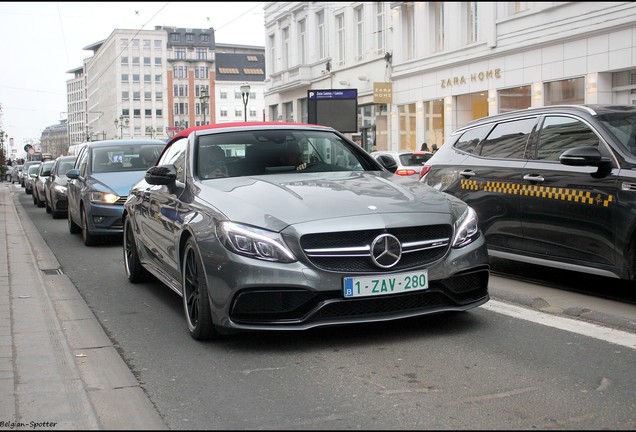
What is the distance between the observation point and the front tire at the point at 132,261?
25.6 feet

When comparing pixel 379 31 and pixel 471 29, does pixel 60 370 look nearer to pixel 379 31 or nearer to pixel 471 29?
pixel 471 29

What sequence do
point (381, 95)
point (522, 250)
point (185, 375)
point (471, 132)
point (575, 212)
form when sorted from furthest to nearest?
point (381, 95) → point (471, 132) → point (522, 250) → point (575, 212) → point (185, 375)

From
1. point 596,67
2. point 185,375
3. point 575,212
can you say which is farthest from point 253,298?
point 596,67

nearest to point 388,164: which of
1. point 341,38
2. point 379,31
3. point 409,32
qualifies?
point 409,32

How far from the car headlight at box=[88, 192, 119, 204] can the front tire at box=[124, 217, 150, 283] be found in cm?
352

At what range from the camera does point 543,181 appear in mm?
6910

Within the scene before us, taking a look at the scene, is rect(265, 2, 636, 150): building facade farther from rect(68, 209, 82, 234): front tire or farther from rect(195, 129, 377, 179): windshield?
rect(68, 209, 82, 234): front tire

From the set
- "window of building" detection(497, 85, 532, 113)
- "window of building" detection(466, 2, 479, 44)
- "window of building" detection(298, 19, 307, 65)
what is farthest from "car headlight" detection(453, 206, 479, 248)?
"window of building" detection(298, 19, 307, 65)

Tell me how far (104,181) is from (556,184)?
7423 millimetres

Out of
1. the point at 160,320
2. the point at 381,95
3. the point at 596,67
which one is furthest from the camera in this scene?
the point at 381,95

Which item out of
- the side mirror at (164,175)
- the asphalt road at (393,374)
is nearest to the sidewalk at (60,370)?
the asphalt road at (393,374)

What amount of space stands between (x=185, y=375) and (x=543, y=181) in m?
3.86

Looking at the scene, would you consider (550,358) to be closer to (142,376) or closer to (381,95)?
(142,376)

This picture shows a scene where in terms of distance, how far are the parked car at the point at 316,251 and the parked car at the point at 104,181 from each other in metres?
5.99
